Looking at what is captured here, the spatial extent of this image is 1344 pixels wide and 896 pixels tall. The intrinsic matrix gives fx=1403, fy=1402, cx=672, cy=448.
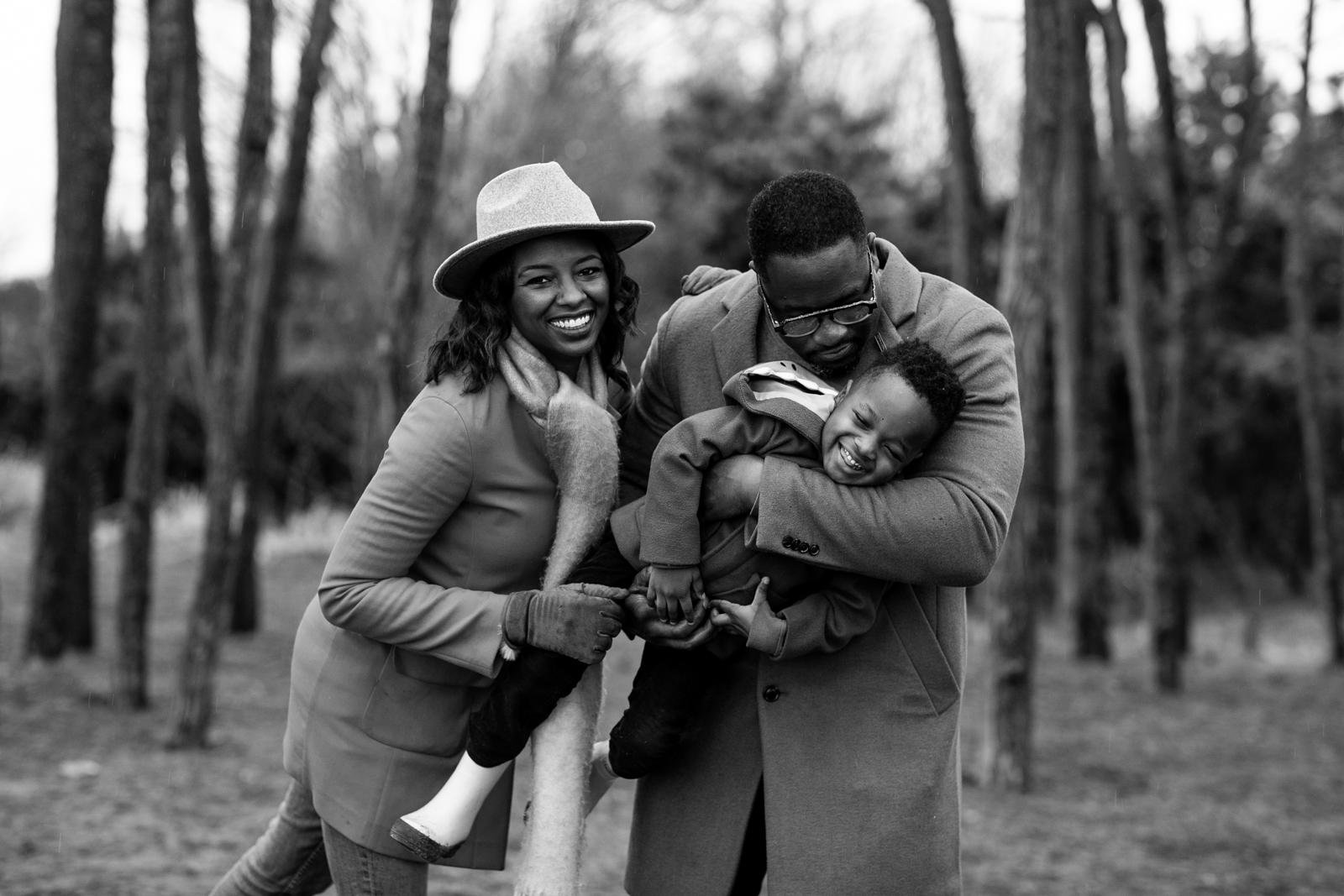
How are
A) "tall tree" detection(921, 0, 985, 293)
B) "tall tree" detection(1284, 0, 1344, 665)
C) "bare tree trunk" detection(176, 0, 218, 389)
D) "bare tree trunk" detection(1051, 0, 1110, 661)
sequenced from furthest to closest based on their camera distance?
"tall tree" detection(1284, 0, 1344, 665)
"bare tree trunk" detection(1051, 0, 1110, 661)
"bare tree trunk" detection(176, 0, 218, 389)
"tall tree" detection(921, 0, 985, 293)

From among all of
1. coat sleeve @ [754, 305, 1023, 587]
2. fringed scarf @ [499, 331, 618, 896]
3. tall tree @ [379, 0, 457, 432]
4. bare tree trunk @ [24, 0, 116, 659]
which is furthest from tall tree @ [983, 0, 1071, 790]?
bare tree trunk @ [24, 0, 116, 659]

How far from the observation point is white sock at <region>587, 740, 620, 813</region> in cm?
298

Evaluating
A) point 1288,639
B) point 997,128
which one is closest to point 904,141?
point 997,128

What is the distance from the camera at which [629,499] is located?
9.74 feet

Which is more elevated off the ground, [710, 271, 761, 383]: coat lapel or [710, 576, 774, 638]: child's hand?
[710, 271, 761, 383]: coat lapel

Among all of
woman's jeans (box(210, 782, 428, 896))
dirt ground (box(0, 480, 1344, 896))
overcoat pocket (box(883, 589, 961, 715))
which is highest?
overcoat pocket (box(883, 589, 961, 715))

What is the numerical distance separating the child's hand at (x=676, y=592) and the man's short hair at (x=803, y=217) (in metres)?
0.61

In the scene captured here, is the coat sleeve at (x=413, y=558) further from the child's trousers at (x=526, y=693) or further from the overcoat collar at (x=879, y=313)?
the overcoat collar at (x=879, y=313)

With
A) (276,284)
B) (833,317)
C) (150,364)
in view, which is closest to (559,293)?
(833,317)

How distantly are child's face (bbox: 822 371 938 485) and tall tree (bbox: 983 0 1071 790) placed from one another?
404 cm

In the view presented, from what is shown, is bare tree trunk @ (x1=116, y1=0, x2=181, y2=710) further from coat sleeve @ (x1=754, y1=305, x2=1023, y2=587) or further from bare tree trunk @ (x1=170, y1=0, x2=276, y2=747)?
coat sleeve @ (x1=754, y1=305, x2=1023, y2=587)

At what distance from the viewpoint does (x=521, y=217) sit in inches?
113

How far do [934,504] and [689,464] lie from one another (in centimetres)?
47

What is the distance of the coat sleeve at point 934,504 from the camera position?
2516 mm
